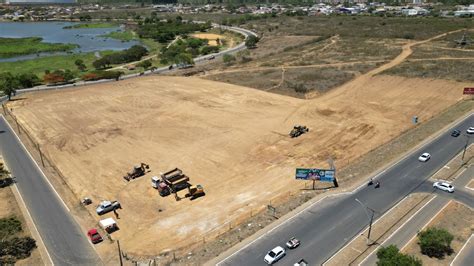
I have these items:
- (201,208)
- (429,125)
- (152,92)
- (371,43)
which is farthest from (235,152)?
(371,43)

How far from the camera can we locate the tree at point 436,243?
37.8 metres

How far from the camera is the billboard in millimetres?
51438

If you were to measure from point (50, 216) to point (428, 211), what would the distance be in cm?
5004

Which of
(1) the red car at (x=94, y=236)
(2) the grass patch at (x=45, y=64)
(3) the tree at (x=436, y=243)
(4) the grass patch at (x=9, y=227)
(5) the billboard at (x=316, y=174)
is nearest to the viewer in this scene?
(3) the tree at (x=436, y=243)

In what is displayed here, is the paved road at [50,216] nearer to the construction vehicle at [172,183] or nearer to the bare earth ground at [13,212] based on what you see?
the bare earth ground at [13,212]

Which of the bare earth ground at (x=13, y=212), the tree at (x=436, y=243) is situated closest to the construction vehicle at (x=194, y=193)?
the bare earth ground at (x=13, y=212)

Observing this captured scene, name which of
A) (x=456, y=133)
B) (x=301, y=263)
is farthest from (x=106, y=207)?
(x=456, y=133)

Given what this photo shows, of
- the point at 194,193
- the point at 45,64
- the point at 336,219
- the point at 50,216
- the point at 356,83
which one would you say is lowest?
the point at 45,64

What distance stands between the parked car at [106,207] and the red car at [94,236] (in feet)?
16.8

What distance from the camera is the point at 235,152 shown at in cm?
6631

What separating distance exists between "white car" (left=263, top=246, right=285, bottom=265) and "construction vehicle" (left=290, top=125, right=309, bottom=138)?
3477 centimetres

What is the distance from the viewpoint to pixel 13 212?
164 feet

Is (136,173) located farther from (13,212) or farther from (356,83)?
(356,83)

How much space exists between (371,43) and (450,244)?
12920 cm
